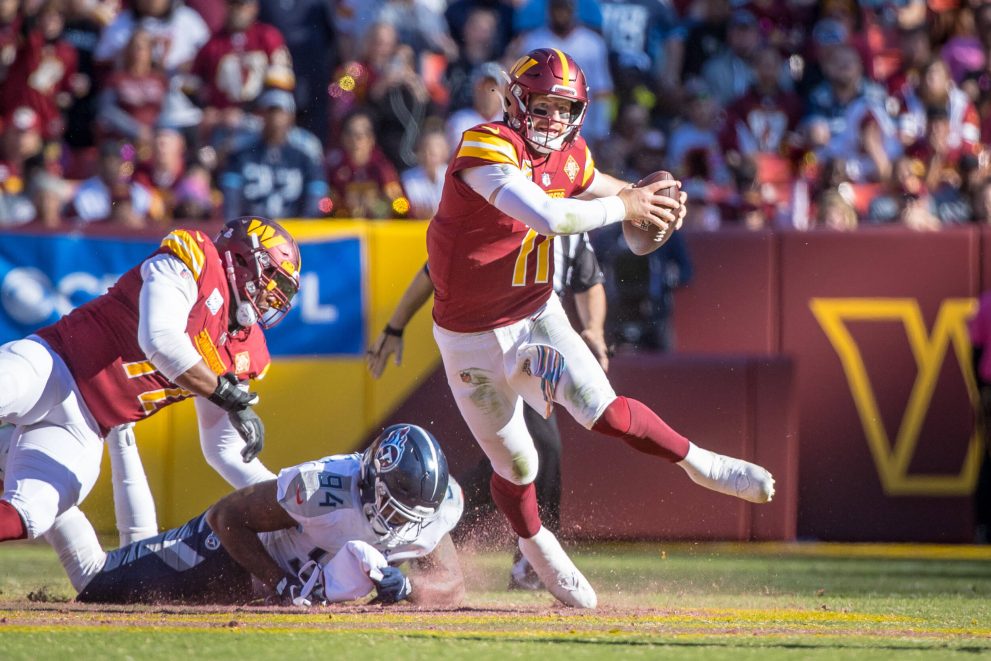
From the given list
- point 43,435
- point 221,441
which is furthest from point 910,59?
point 43,435

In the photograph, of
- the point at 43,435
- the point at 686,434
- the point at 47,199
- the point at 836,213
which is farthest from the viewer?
the point at 836,213

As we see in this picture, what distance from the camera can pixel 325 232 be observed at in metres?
8.71

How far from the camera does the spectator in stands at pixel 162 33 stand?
10781mm

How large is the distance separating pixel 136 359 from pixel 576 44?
581 centimetres

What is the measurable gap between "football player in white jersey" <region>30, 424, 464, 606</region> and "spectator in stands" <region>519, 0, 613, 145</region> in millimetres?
5433

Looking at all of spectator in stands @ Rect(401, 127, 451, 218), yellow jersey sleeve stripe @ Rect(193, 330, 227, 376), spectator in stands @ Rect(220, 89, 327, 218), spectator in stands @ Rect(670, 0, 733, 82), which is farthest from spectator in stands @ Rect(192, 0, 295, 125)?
yellow jersey sleeve stripe @ Rect(193, 330, 227, 376)

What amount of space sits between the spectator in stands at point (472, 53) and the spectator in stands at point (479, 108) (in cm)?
8

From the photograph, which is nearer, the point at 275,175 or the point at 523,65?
the point at 523,65

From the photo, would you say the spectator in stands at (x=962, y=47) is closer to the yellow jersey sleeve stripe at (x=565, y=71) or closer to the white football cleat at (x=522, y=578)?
the white football cleat at (x=522, y=578)

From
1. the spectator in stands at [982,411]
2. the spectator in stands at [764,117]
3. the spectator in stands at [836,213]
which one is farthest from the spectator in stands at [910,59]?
the spectator in stands at [982,411]

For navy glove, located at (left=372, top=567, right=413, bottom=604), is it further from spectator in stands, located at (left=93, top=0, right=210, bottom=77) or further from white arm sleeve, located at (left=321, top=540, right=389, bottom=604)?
spectator in stands, located at (left=93, top=0, right=210, bottom=77)

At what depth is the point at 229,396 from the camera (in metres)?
5.64

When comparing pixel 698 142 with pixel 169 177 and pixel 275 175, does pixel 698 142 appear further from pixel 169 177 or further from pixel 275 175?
pixel 169 177

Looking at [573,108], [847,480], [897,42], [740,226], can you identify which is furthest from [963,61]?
[573,108]
